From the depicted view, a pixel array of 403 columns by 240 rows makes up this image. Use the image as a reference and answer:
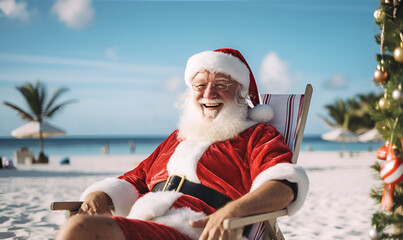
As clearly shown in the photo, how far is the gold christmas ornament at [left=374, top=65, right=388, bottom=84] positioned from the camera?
1.63 m

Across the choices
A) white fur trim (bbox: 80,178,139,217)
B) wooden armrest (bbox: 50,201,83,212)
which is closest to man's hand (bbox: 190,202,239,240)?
white fur trim (bbox: 80,178,139,217)

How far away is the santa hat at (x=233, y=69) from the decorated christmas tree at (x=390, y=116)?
94 cm

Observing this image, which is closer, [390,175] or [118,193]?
[390,175]

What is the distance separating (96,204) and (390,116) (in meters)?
1.61

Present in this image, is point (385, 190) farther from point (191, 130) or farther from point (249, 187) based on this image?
point (191, 130)

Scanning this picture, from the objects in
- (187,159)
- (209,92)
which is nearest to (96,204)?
(187,159)

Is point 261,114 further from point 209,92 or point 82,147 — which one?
point 82,147

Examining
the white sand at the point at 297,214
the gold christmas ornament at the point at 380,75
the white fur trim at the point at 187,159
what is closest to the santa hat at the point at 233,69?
the white fur trim at the point at 187,159

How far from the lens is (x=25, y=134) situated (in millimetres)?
17266

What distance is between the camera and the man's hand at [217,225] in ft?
5.38

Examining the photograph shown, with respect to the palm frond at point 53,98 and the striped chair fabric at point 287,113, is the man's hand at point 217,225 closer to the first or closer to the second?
the striped chair fabric at point 287,113

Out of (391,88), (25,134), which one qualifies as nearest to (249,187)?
(391,88)

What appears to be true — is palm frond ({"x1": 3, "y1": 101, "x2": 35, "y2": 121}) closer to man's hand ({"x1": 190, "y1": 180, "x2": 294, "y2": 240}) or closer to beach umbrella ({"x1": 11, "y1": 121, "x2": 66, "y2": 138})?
beach umbrella ({"x1": 11, "y1": 121, "x2": 66, "y2": 138})

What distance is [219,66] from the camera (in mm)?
2539
